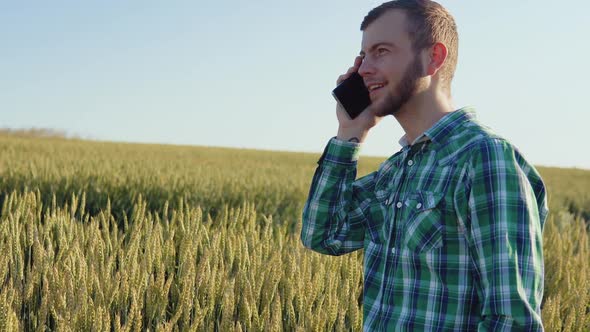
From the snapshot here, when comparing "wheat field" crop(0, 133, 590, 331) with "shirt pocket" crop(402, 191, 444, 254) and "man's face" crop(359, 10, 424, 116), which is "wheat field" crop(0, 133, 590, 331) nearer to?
"shirt pocket" crop(402, 191, 444, 254)

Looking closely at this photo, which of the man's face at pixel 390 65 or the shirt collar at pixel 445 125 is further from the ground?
the man's face at pixel 390 65

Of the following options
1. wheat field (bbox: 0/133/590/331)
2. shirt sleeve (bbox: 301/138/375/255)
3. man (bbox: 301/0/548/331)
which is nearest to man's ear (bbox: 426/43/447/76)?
man (bbox: 301/0/548/331)

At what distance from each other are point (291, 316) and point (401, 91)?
3.17ft

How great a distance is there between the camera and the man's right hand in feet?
5.65

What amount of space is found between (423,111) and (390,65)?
5.7 inches

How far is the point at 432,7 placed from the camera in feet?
5.23

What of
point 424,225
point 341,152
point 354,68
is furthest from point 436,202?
point 354,68

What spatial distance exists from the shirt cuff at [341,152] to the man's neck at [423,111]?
0.21m

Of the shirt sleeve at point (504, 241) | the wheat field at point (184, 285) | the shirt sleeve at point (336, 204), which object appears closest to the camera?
the shirt sleeve at point (504, 241)

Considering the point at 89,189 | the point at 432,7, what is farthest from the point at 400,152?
the point at 89,189

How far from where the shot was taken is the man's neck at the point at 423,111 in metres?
1.53

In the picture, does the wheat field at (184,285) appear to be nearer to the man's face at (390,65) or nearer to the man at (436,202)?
the man at (436,202)

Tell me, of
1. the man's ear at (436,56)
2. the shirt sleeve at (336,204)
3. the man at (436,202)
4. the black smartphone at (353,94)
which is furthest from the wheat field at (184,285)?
the man's ear at (436,56)

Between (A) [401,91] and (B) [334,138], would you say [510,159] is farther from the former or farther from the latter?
(B) [334,138]
